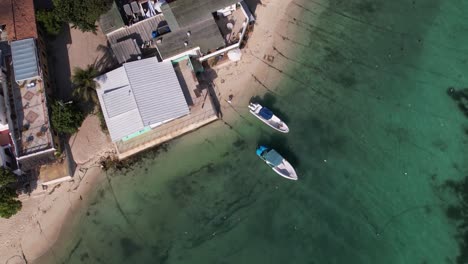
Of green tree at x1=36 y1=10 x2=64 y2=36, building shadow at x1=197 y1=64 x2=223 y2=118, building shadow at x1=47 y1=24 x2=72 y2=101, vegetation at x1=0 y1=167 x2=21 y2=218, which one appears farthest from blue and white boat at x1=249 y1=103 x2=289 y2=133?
vegetation at x1=0 y1=167 x2=21 y2=218

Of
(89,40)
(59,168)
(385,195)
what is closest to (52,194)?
(59,168)

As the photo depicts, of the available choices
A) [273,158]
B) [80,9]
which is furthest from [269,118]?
[80,9]

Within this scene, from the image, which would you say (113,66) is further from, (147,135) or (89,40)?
(147,135)

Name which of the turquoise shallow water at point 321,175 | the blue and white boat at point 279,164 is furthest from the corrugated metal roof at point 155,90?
the blue and white boat at point 279,164

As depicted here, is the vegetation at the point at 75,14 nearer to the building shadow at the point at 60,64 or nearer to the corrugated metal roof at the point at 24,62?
the building shadow at the point at 60,64

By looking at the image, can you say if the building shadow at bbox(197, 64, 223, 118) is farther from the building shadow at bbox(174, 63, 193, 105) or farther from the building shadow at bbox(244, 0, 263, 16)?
the building shadow at bbox(244, 0, 263, 16)

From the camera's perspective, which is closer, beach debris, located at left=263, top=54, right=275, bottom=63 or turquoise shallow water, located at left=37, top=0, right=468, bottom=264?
turquoise shallow water, located at left=37, top=0, right=468, bottom=264
